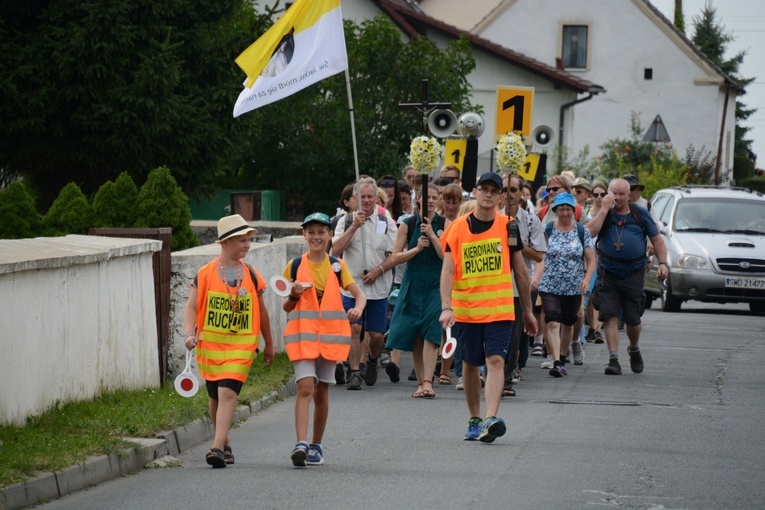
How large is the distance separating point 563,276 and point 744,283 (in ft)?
31.0

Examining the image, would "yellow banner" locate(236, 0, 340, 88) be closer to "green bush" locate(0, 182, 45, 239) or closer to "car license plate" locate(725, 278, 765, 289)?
"green bush" locate(0, 182, 45, 239)

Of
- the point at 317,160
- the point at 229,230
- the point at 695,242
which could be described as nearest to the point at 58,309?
the point at 229,230

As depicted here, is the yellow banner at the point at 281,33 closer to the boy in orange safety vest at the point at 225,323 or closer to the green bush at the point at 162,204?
the green bush at the point at 162,204

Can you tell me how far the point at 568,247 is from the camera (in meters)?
14.5

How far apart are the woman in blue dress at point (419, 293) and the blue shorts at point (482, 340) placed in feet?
8.63

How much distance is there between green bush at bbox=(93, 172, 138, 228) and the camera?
16.8 m

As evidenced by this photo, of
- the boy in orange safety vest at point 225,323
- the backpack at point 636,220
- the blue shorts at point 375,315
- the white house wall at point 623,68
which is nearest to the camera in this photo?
the boy in orange safety vest at point 225,323

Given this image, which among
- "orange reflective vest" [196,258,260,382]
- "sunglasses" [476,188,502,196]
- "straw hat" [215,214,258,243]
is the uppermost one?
"sunglasses" [476,188,502,196]

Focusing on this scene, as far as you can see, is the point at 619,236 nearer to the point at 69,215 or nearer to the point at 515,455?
the point at 515,455

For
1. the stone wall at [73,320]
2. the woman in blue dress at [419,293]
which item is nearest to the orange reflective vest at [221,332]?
the stone wall at [73,320]

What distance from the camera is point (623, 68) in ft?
180

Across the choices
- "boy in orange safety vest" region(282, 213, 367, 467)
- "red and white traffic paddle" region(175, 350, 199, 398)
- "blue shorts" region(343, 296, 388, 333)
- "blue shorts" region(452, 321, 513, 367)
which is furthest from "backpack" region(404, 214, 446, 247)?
"red and white traffic paddle" region(175, 350, 199, 398)

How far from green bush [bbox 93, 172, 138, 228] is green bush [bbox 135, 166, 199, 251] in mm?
142

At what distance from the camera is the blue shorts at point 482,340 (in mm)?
9961
